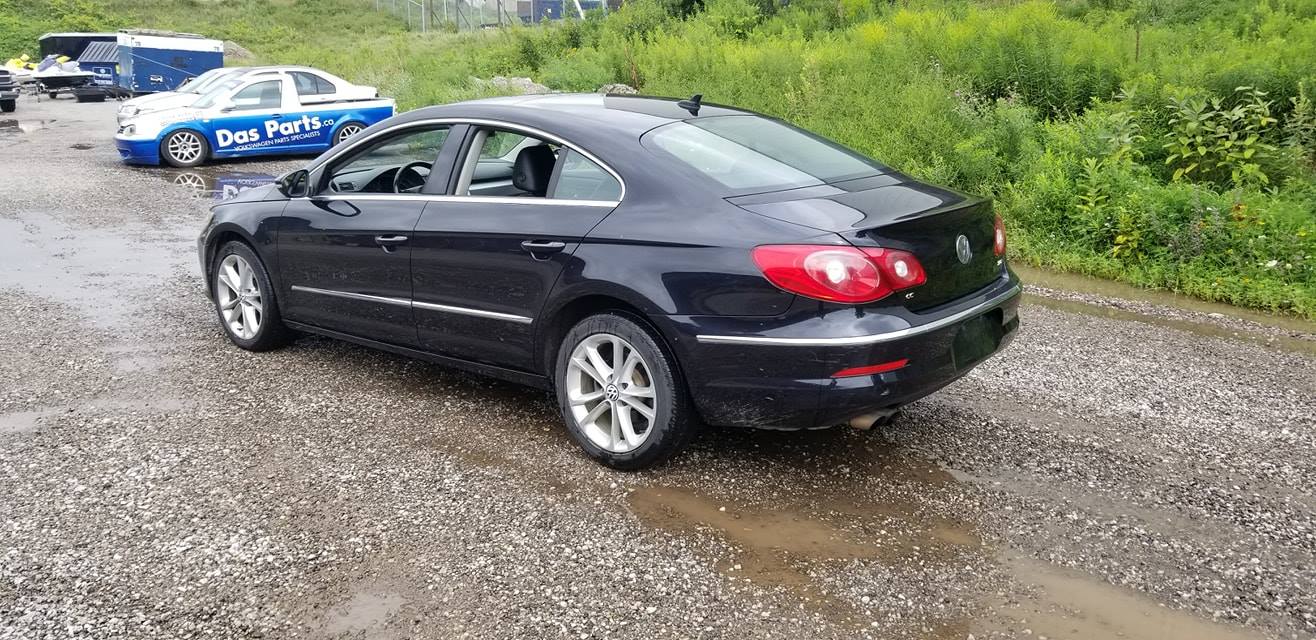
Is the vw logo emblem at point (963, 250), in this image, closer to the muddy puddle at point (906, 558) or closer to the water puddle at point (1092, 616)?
the muddy puddle at point (906, 558)

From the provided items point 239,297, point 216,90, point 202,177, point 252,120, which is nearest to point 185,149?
point 252,120

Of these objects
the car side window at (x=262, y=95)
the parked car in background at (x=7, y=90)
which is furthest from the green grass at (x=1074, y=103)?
the parked car in background at (x=7, y=90)

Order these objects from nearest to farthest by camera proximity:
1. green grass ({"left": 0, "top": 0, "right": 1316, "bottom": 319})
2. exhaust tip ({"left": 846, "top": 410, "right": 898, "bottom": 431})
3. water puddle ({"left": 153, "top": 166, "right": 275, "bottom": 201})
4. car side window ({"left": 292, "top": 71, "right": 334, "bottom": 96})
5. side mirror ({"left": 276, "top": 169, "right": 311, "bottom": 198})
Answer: exhaust tip ({"left": 846, "top": 410, "right": 898, "bottom": 431}) < side mirror ({"left": 276, "top": 169, "right": 311, "bottom": 198}) < green grass ({"left": 0, "top": 0, "right": 1316, "bottom": 319}) < water puddle ({"left": 153, "top": 166, "right": 275, "bottom": 201}) < car side window ({"left": 292, "top": 71, "right": 334, "bottom": 96})

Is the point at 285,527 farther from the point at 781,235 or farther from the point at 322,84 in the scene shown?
the point at 322,84

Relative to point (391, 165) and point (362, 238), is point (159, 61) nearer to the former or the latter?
point (391, 165)

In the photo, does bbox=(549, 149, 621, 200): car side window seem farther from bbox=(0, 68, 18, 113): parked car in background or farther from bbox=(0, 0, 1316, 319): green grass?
bbox=(0, 68, 18, 113): parked car in background

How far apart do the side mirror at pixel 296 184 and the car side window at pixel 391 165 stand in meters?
0.16

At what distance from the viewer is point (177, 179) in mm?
14562

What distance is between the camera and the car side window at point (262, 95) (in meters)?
16.3

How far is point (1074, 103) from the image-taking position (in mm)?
11117

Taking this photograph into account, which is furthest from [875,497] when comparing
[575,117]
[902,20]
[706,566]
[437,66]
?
[437,66]

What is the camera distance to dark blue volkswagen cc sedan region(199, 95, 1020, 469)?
3.75 m

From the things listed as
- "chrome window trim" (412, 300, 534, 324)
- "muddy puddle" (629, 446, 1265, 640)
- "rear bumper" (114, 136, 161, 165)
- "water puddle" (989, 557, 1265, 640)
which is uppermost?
"chrome window trim" (412, 300, 534, 324)

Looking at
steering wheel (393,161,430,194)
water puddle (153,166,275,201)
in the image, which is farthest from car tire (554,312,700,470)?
water puddle (153,166,275,201)
